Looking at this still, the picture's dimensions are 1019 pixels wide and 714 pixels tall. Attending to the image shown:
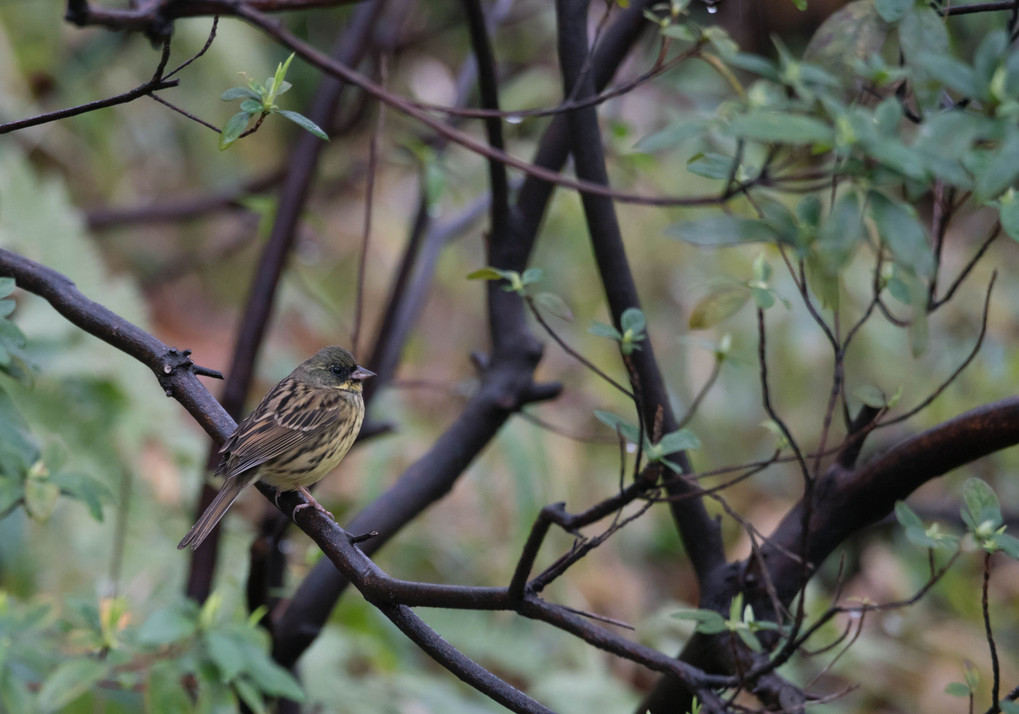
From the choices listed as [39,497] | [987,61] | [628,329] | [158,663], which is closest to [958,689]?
[628,329]

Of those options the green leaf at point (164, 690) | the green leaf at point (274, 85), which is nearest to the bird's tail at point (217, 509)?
the green leaf at point (164, 690)

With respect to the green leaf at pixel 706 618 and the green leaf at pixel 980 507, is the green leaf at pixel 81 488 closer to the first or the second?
the green leaf at pixel 706 618

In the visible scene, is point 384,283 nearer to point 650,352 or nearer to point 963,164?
point 650,352

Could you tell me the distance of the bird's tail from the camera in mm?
1879

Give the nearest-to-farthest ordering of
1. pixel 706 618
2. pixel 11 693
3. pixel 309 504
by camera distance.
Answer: pixel 706 618 → pixel 309 504 → pixel 11 693

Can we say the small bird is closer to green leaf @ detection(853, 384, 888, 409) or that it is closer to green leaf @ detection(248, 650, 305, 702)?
green leaf @ detection(248, 650, 305, 702)

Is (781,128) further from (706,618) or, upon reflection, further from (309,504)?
(309,504)

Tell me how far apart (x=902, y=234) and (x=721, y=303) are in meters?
0.57

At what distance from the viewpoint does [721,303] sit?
4.81ft

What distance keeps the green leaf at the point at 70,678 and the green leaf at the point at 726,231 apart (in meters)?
1.37

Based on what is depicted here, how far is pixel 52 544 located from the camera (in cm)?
343

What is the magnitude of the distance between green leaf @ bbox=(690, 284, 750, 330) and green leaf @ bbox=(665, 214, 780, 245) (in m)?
0.43

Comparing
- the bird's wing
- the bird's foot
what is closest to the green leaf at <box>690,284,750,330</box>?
the bird's foot

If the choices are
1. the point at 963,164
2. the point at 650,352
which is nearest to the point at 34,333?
the point at 650,352
